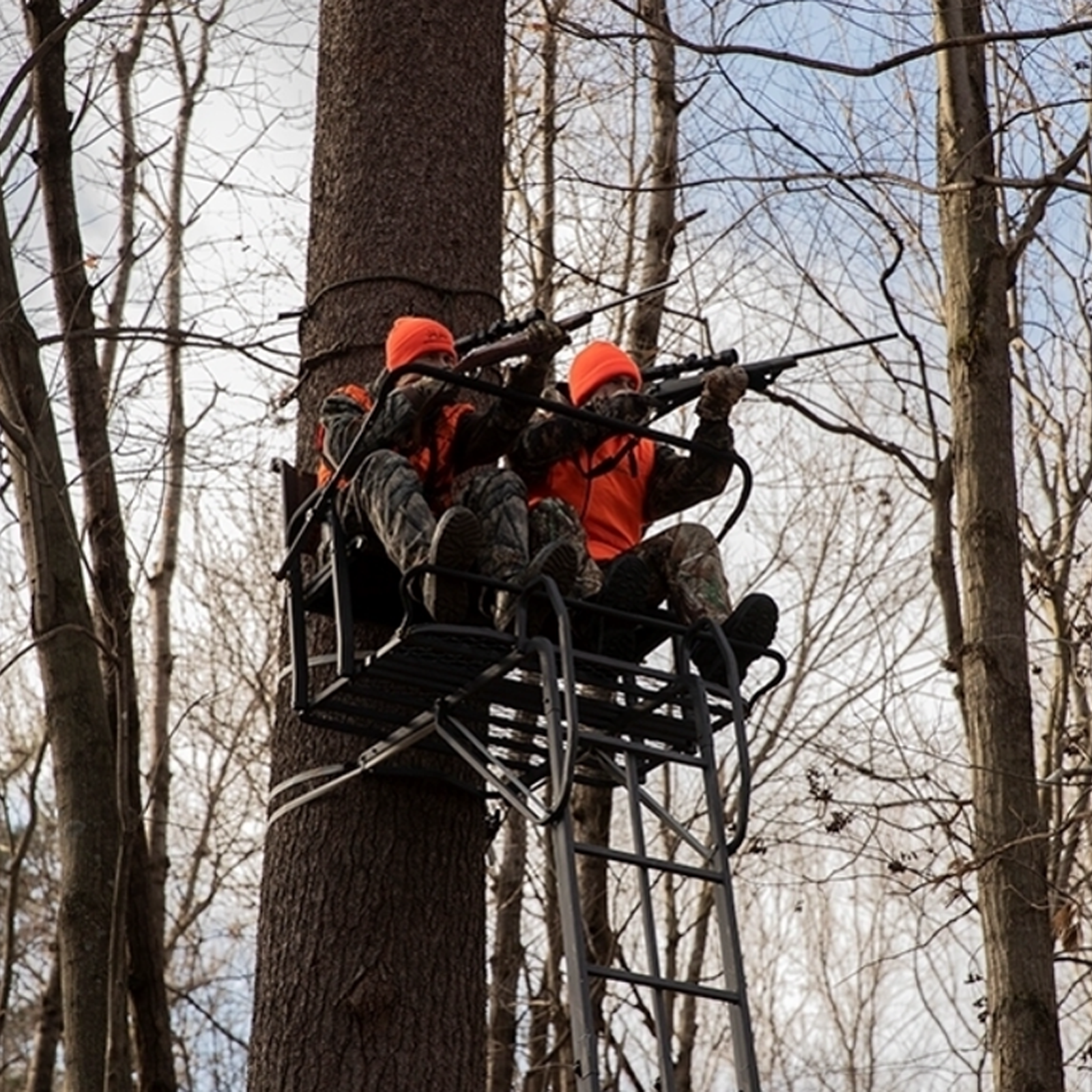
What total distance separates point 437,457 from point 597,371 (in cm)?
70

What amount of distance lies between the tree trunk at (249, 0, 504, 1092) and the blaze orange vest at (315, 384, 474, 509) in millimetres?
516

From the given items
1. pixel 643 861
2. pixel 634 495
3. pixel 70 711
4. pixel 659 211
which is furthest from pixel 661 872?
pixel 659 211

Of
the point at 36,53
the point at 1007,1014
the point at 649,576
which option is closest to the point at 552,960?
the point at 1007,1014

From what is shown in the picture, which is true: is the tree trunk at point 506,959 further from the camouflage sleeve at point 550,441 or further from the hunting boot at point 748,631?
the hunting boot at point 748,631

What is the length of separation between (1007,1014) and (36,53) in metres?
5.49

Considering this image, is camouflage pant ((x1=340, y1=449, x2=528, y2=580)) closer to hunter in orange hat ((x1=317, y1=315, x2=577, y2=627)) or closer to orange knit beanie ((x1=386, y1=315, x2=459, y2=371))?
hunter in orange hat ((x1=317, y1=315, x2=577, y2=627))

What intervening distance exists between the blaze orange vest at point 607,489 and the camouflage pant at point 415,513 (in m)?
0.33

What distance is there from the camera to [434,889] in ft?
16.3

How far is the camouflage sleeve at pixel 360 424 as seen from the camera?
185 inches

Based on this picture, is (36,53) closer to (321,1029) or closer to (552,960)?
(321,1029)

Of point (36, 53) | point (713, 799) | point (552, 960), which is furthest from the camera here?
point (552, 960)

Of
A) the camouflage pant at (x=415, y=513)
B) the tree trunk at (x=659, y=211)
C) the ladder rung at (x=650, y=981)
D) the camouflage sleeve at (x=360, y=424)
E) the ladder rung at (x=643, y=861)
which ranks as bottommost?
the ladder rung at (x=650, y=981)

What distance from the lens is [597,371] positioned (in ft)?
18.0

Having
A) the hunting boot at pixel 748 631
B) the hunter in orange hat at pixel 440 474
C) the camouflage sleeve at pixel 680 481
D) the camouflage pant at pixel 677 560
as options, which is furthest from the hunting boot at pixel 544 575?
the camouflage sleeve at pixel 680 481
